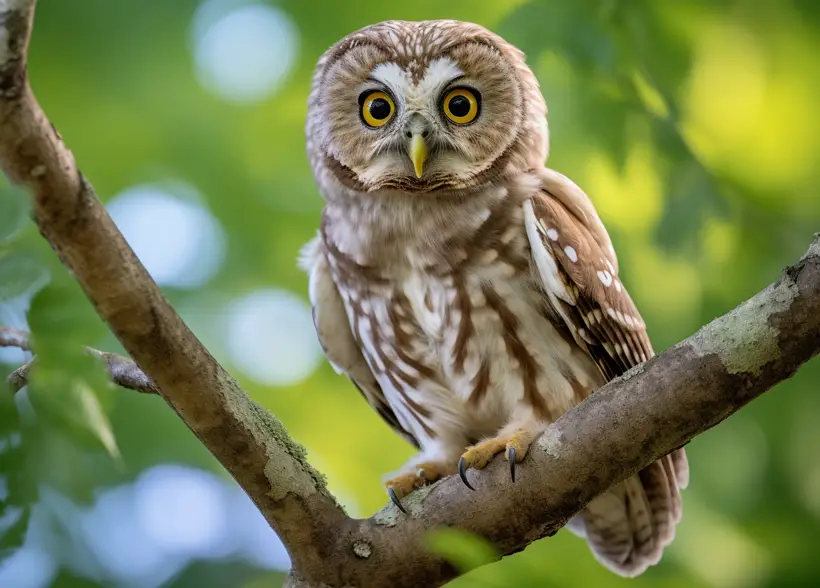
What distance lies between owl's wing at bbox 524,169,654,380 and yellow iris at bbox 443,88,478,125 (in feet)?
1.19

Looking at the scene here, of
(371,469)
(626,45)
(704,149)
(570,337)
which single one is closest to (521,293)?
(570,337)

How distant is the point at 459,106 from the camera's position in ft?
11.7

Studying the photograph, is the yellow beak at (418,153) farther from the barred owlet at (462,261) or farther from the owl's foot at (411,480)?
the owl's foot at (411,480)

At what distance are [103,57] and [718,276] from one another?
3.38m

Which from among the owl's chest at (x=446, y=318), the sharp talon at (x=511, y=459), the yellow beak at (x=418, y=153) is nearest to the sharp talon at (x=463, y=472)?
the sharp talon at (x=511, y=459)

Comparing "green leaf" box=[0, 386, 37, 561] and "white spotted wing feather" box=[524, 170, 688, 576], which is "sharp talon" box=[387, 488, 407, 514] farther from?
"green leaf" box=[0, 386, 37, 561]

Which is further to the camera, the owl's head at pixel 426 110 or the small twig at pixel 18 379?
the owl's head at pixel 426 110

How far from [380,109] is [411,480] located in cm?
133

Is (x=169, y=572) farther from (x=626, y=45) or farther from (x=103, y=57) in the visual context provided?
(x=626, y=45)

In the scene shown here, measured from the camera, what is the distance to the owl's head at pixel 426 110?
11.5 ft

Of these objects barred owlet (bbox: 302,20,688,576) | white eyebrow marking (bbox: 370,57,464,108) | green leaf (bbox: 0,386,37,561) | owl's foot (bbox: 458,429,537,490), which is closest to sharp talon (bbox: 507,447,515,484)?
owl's foot (bbox: 458,429,537,490)

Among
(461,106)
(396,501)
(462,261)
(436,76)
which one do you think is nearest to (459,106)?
(461,106)

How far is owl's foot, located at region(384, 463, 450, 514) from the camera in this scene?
3.01m

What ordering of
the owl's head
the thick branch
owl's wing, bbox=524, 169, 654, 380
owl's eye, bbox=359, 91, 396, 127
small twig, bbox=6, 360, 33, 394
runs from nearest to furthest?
the thick branch → small twig, bbox=6, 360, 33, 394 → owl's wing, bbox=524, 169, 654, 380 → the owl's head → owl's eye, bbox=359, 91, 396, 127
